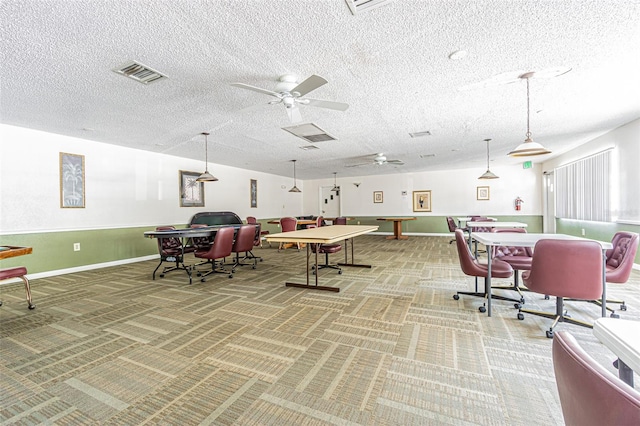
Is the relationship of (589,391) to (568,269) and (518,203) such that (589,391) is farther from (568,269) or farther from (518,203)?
(518,203)

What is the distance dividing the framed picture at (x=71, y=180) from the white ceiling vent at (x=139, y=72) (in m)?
3.56

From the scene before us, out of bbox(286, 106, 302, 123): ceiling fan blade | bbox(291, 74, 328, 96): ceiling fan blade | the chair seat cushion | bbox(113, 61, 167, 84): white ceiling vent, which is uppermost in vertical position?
bbox(113, 61, 167, 84): white ceiling vent

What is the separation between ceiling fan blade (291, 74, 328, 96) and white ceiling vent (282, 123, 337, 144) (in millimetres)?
2079

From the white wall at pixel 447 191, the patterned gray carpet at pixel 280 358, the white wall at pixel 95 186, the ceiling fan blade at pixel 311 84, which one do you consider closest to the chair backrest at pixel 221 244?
the patterned gray carpet at pixel 280 358

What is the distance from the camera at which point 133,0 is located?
1.95m

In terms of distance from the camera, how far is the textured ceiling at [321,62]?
2098 millimetres

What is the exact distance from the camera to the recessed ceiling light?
2.62 metres

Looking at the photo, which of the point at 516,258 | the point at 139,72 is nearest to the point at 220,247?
the point at 139,72

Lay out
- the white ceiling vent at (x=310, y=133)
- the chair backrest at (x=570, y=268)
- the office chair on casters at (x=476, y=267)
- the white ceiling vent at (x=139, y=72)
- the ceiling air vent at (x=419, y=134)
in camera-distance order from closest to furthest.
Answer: the chair backrest at (x=570, y=268), the white ceiling vent at (x=139, y=72), the office chair on casters at (x=476, y=267), the white ceiling vent at (x=310, y=133), the ceiling air vent at (x=419, y=134)

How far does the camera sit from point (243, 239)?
4.95m

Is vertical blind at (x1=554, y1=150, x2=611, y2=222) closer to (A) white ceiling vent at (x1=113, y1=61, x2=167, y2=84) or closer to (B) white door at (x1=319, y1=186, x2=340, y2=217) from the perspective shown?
(B) white door at (x1=319, y1=186, x2=340, y2=217)

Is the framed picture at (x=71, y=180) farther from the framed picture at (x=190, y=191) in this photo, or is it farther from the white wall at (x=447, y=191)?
the white wall at (x=447, y=191)

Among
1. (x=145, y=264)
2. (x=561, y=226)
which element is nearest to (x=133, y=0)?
(x=145, y=264)

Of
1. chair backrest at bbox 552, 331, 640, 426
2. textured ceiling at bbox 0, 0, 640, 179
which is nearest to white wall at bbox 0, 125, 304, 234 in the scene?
textured ceiling at bbox 0, 0, 640, 179
